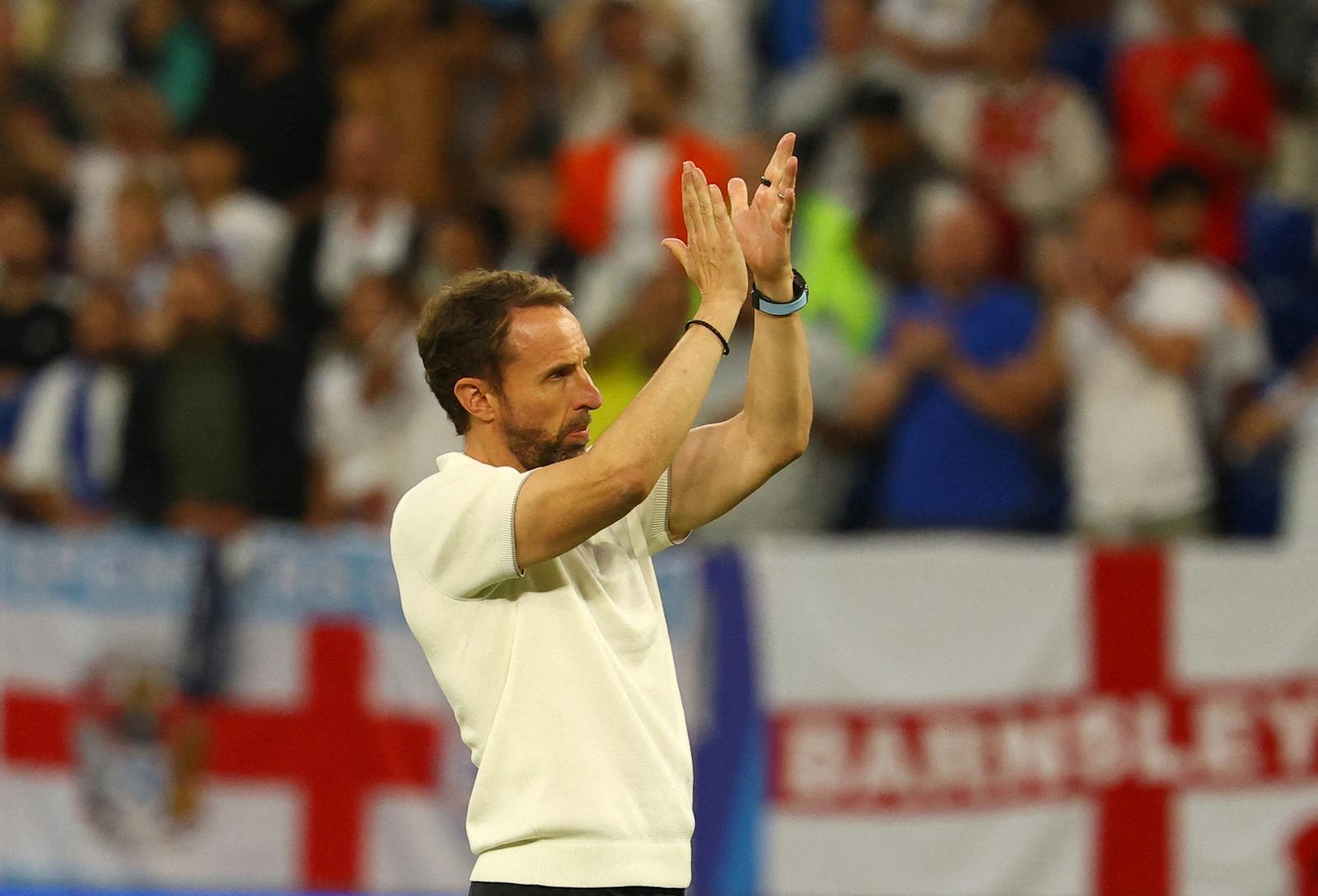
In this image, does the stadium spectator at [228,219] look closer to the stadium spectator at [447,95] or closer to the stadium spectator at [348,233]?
the stadium spectator at [348,233]

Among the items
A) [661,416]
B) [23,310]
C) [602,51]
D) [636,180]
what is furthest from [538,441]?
[23,310]

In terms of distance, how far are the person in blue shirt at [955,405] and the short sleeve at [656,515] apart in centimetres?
367

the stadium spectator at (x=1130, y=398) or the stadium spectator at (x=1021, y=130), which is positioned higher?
the stadium spectator at (x=1021, y=130)

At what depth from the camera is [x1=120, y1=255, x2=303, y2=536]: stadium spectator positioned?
329 inches

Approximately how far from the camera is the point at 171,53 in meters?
10.8

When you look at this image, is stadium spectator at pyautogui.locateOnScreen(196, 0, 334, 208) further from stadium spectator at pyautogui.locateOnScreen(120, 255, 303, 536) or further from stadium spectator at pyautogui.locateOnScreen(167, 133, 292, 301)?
stadium spectator at pyautogui.locateOnScreen(120, 255, 303, 536)

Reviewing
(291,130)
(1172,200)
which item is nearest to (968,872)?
(1172,200)

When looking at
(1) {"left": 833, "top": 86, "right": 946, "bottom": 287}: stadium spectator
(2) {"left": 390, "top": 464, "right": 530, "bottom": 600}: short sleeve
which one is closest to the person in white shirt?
(1) {"left": 833, "top": 86, "right": 946, "bottom": 287}: stadium spectator

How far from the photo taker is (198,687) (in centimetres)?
764

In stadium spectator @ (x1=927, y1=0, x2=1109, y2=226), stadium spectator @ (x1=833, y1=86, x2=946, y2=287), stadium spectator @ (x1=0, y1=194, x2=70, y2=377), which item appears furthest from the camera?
stadium spectator @ (x1=0, y1=194, x2=70, y2=377)

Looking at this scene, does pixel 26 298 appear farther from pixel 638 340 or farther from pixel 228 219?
pixel 638 340

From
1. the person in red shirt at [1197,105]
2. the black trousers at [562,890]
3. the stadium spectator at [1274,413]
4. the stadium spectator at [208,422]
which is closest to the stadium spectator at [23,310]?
the stadium spectator at [208,422]

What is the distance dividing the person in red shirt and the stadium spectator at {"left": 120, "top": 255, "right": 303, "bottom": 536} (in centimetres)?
376

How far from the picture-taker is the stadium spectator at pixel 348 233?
9.12 m
